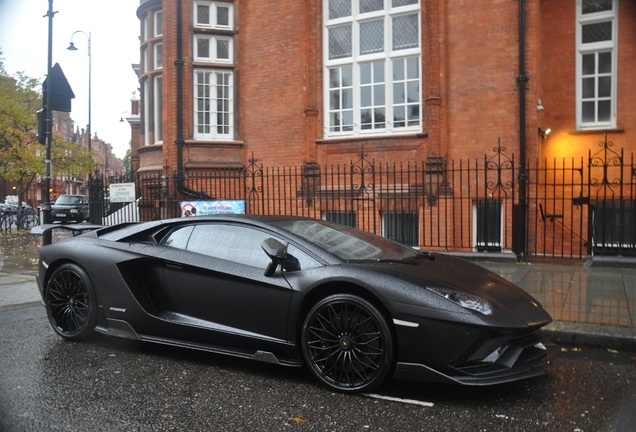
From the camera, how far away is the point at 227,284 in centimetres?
464

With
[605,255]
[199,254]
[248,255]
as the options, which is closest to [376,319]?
[248,255]

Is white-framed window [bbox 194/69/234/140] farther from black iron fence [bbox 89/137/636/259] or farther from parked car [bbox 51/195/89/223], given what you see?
parked car [bbox 51/195/89/223]

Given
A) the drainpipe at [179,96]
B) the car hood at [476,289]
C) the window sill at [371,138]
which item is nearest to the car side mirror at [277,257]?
the car hood at [476,289]

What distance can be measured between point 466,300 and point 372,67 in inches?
396

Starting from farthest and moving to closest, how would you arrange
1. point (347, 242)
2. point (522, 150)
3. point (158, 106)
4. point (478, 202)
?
point (158, 106), point (478, 202), point (522, 150), point (347, 242)

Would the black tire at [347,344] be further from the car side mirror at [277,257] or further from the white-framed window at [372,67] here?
the white-framed window at [372,67]

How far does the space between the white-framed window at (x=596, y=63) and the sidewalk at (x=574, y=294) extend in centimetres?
393

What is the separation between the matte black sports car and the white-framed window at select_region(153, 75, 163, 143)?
10.2m

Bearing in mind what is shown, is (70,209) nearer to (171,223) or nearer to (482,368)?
(171,223)

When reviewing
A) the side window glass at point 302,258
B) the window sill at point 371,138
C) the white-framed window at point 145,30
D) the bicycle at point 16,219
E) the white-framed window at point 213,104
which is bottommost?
the bicycle at point 16,219

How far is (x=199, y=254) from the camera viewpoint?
195 inches

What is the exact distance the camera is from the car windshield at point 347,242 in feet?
15.2

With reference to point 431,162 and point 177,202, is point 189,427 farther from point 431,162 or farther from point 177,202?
point 177,202

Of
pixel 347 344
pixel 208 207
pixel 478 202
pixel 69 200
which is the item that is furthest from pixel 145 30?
pixel 69 200
